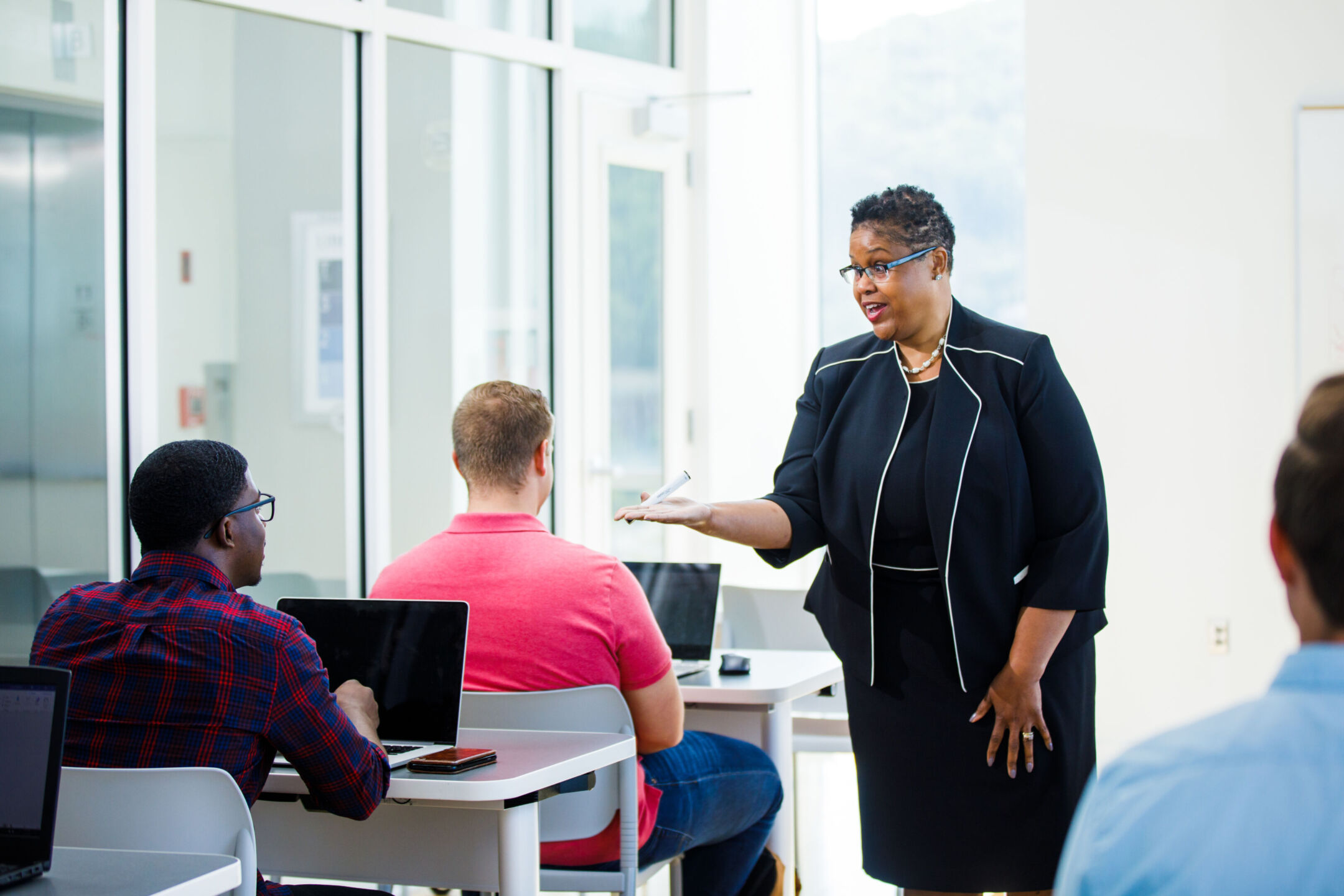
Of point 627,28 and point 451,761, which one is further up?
point 627,28

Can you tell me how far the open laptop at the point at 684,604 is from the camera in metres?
3.02

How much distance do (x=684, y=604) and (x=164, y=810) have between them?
163 centimetres

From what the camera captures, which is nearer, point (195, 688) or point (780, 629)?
point (195, 688)

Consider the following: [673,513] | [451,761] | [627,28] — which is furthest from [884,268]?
[627,28]

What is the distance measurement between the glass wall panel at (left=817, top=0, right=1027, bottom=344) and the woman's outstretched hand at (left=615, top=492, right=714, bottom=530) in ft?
10.2

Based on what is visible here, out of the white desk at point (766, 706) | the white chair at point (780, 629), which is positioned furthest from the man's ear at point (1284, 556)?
the white chair at point (780, 629)

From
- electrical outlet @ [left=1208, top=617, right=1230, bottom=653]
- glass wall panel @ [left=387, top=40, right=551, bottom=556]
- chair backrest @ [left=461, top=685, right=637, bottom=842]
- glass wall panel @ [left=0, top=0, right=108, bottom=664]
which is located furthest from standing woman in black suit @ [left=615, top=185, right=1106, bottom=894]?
electrical outlet @ [left=1208, top=617, right=1230, bottom=653]

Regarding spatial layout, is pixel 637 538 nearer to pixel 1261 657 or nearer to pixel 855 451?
pixel 1261 657

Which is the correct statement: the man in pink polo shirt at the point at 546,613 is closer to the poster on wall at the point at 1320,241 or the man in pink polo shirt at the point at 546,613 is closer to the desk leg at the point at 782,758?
Answer: the desk leg at the point at 782,758

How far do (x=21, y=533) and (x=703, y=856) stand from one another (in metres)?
1.98

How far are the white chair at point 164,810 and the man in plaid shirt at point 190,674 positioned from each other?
0.09m

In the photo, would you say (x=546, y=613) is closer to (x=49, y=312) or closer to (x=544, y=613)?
(x=544, y=613)

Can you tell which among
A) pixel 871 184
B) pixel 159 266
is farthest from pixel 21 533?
pixel 871 184

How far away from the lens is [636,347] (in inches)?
201
